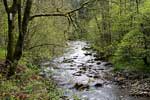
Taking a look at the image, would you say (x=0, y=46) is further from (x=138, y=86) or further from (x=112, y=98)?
(x=138, y=86)

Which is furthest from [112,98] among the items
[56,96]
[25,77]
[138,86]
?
[56,96]

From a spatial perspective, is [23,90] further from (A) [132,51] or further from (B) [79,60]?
(B) [79,60]

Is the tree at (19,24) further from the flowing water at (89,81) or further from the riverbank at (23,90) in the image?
the flowing water at (89,81)

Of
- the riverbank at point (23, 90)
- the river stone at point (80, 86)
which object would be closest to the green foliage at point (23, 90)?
the riverbank at point (23, 90)

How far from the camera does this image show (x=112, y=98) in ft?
70.4

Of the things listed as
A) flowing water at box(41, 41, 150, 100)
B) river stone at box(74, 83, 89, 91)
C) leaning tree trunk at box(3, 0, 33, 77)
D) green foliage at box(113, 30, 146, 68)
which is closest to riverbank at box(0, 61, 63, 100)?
leaning tree trunk at box(3, 0, 33, 77)

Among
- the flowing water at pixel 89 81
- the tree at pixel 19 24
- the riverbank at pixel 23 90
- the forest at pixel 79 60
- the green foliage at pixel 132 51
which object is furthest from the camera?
the green foliage at pixel 132 51

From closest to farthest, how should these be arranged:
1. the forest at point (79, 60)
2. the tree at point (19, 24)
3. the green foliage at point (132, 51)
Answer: the tree at point (19, 24), the forest at point (79, 60), the green foliage at point (132, 51)

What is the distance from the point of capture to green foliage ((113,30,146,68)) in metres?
29.5

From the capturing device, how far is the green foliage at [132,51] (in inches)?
1163

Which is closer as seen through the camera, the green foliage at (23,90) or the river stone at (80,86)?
the green foliage at (23,90)

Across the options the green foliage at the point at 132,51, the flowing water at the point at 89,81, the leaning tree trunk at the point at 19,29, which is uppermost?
the leaning tree trunk at the point at 19,29

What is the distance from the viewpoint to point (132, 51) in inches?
1214

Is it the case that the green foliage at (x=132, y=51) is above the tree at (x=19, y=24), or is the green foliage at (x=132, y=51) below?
below
